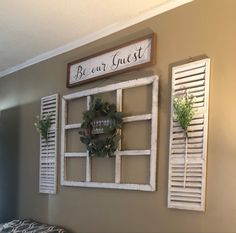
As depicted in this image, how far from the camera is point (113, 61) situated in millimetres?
2725

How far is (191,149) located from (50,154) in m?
1.55

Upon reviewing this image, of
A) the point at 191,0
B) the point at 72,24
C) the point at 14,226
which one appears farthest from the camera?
the point at 14,226

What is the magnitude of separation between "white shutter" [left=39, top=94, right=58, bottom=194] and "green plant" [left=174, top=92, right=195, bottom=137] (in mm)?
1429

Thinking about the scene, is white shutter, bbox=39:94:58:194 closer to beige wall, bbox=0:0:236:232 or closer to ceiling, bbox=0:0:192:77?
beige wall, bbox=0:0:236:232

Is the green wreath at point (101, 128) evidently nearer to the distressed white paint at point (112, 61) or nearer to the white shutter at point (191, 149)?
the distressed white paint at point (112, 61)

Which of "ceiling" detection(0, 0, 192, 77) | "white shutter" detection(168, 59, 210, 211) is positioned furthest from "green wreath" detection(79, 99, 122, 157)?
"ceiling" detection(0, 0, 192, 77)

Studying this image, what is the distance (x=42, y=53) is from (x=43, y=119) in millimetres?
643

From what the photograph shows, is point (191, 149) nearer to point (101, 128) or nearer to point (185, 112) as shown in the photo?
point (185, 112)

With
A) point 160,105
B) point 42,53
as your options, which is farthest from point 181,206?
point 42,53

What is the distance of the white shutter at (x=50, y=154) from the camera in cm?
321

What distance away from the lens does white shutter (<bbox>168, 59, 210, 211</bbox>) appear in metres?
2.08

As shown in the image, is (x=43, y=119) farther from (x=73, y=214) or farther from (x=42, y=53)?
(x=73, y=214)

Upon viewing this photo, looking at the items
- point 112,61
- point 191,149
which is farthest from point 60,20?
point 191,149

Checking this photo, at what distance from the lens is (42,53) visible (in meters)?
3.44
